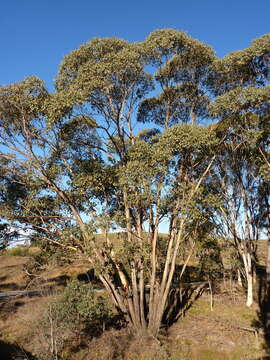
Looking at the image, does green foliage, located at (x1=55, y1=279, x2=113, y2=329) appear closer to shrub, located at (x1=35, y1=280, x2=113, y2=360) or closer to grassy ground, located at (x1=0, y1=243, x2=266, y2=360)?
shrub, located at (x1=35, y1=280, x2=113, y2=360)

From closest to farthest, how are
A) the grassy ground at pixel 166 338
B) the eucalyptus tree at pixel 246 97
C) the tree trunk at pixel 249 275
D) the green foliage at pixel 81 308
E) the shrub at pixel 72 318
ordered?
the shrub at pixel 72 318 → the grassy ground at pixel 166 338 → the green foliage at pixel 81 308 → the eucalyptus tree at pixel 246 97 → the tree trunk at pixel 249 275

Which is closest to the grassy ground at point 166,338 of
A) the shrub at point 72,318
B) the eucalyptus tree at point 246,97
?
the shrub at point 72,318

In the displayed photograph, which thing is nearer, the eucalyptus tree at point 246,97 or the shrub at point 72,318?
the shrub at point 72,318

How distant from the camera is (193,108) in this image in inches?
774

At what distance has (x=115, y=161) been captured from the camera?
18.0m

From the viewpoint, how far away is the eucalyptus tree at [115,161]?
15.3 metres

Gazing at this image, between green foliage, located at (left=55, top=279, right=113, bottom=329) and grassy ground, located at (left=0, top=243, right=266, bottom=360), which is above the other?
green foliage, located at (left=55, top=279, right=113, bottom=329)

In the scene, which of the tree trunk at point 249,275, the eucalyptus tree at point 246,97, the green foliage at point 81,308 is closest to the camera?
the green foliage at point 81,308

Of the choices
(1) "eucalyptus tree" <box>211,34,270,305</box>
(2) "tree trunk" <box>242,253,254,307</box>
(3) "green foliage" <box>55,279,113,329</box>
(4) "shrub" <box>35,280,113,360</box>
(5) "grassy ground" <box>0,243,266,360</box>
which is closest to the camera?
(4) "shrub" <box>35,280,113,360</box>

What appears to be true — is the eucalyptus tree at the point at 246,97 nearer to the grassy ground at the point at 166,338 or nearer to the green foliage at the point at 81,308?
the grassy ground at the point at 166,338

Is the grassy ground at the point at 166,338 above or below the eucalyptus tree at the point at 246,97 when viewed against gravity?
below

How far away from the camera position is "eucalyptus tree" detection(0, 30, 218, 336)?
1531 cm

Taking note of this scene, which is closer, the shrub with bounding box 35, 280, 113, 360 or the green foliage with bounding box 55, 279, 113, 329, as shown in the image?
the shrub with bounding box 35, 280, 113, 360

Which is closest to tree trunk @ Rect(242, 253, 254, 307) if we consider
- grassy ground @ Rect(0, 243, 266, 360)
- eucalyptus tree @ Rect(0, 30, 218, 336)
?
grassy ground @ Rect(0, 243, 266, 360)
